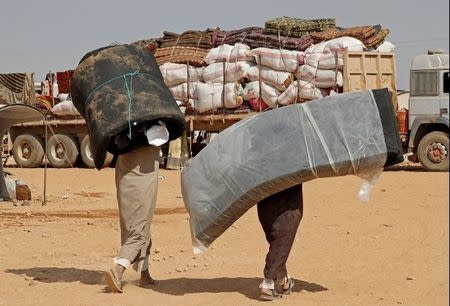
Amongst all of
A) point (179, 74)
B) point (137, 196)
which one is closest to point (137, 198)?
point (137, 196)

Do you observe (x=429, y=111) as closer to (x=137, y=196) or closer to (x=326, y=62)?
(x=326, y=62)

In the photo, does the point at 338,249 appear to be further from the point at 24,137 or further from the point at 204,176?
the point at 24,137

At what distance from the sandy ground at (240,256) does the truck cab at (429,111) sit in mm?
6107

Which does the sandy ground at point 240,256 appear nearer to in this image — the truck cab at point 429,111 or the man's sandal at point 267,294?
the man's sandal at point 267,294

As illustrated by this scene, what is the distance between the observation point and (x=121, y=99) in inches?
303

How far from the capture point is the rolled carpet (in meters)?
7.58

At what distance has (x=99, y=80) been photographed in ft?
25.8

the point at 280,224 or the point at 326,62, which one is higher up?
the point at 280,224

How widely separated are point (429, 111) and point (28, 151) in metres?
13.4

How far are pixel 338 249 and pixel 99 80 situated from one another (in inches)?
127

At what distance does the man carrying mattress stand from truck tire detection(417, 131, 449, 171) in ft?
46.3

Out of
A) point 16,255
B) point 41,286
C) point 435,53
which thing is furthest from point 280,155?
point 435,53

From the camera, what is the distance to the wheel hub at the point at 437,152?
69.3 ft

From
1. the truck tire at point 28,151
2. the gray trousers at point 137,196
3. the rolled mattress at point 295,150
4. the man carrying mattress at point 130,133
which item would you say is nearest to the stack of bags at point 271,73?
the truck tire at point 28,151
